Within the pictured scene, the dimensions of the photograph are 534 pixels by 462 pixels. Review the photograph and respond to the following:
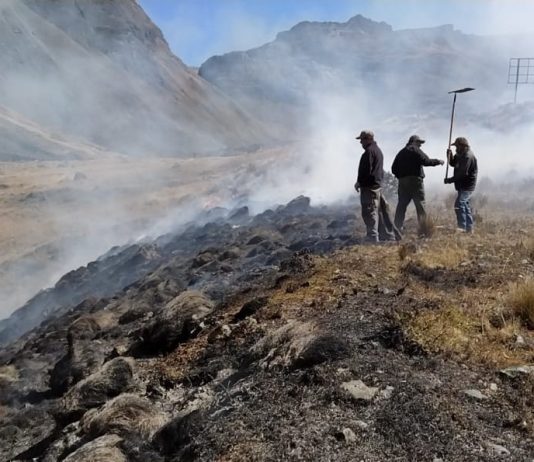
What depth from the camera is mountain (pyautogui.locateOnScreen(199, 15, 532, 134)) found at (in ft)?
287

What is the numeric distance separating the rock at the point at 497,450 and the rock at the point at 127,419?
2.23m

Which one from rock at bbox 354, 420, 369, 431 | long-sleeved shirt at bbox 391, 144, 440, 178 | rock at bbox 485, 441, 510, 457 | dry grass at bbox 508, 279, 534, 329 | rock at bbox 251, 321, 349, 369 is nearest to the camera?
rock at bbox 485, 441, 510, 457

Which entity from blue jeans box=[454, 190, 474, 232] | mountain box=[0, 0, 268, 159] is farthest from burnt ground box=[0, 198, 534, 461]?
mountain box=[0, 0, 268, 159]

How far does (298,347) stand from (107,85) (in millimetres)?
75312

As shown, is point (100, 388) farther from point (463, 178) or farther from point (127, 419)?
point (463, 178)

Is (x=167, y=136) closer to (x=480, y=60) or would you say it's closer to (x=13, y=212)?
(x=13, y=212)

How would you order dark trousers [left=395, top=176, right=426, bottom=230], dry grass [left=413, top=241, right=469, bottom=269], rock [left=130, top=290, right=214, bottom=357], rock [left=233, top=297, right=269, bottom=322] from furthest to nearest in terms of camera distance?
1. dark trousers [left=395, top=176, right=426, bottom=230]
2. dry grass [left=413, top=241, right=469, bottom=269]
3. rock [left=130, top=290, right=214, bottom=357]
4. rock [left=233, top=297, right=269, bottom=322]

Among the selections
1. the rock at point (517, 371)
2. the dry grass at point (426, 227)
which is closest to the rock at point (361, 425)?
the rock at point (517, 371)

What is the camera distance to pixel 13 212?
26.6 metres

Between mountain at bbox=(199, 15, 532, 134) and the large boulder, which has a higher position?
mountain at bbox=(199, 15, 532, 134)

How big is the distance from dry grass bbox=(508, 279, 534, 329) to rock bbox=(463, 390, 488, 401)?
127cm

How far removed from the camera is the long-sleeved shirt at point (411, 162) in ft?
28.0

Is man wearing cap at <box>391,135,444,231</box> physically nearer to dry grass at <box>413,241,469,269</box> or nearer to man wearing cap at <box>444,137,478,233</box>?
man wearing cap at <box>444,137,478,233</box>

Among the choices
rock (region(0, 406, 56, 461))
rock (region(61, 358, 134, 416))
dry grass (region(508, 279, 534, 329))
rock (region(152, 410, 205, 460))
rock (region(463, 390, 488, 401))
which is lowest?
rock (region(0, 406, 56, 461))
